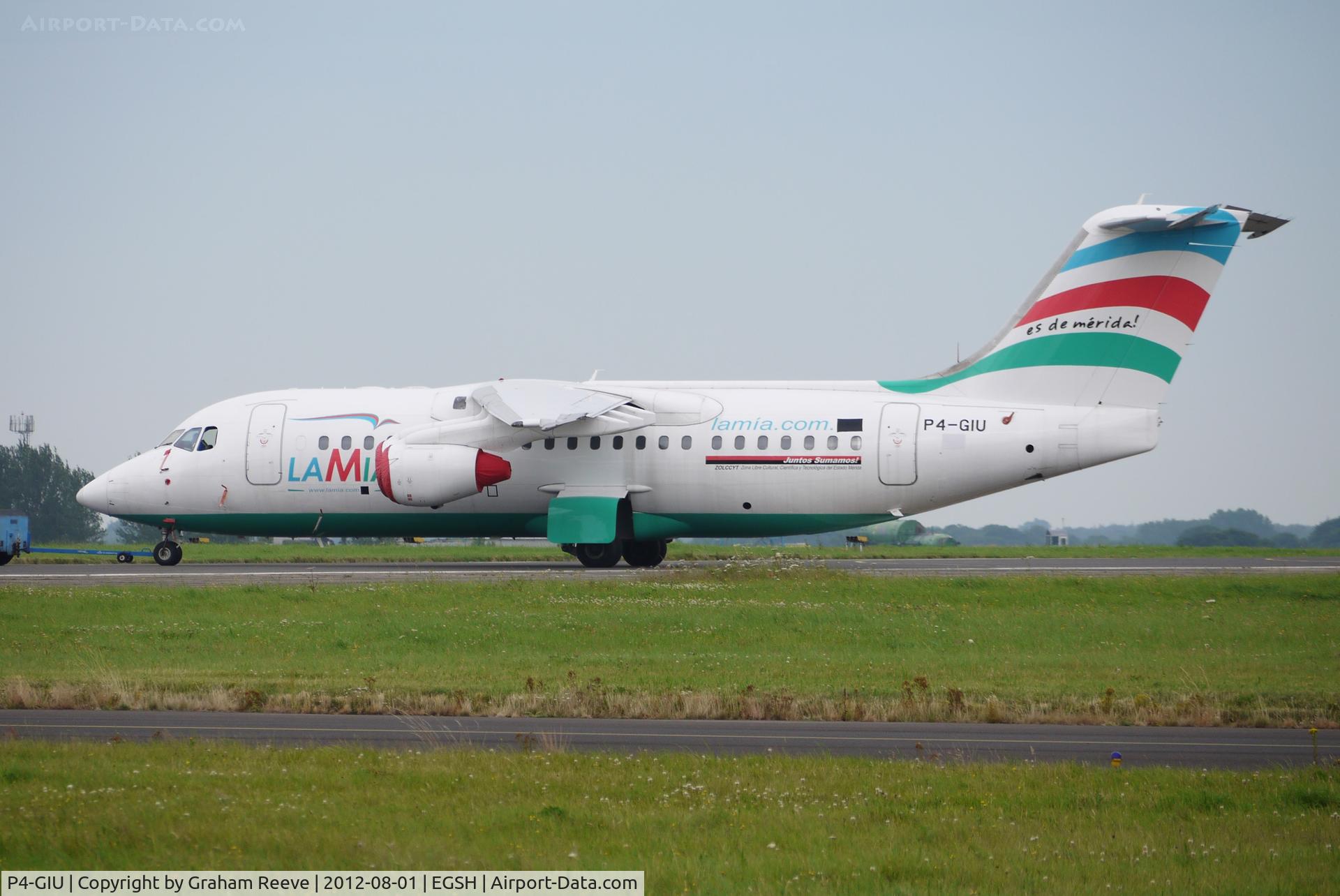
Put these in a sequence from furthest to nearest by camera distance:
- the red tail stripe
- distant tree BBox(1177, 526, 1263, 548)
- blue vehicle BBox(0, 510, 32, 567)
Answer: distant tree BBox(1177, 526, 1263, 548), blue vehicle BBox(0, 510, 32, 567), the red tail stripe

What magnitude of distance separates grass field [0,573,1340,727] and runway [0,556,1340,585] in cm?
244

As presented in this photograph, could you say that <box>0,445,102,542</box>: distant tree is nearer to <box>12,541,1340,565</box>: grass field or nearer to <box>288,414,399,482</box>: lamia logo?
<box>12,541,1340,565</box>: grass field

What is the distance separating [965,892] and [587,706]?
8083mm

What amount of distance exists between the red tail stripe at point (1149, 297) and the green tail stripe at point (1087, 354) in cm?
80

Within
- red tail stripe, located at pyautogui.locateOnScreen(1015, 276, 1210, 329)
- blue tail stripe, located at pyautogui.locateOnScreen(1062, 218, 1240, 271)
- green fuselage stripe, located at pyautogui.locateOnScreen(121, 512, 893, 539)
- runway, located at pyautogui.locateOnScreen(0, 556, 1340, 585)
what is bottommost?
runway, located at pyautogui.locateOnScreen(0, 556, 1340, 585)

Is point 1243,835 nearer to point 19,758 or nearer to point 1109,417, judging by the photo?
point 19,758

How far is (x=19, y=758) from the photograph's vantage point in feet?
41.2

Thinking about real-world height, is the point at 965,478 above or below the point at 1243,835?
above

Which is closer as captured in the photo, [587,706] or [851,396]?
[587,706]

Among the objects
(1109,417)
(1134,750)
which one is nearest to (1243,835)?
(1134,750)

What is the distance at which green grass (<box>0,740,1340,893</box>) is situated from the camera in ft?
30.6

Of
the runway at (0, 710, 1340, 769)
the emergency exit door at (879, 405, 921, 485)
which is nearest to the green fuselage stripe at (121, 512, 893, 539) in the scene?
the emergency exit door at (879, 405, 921, 485)

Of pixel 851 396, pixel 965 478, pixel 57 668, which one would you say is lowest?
pixel 57 668

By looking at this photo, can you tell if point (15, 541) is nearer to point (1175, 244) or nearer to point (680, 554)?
point (680, 554)
